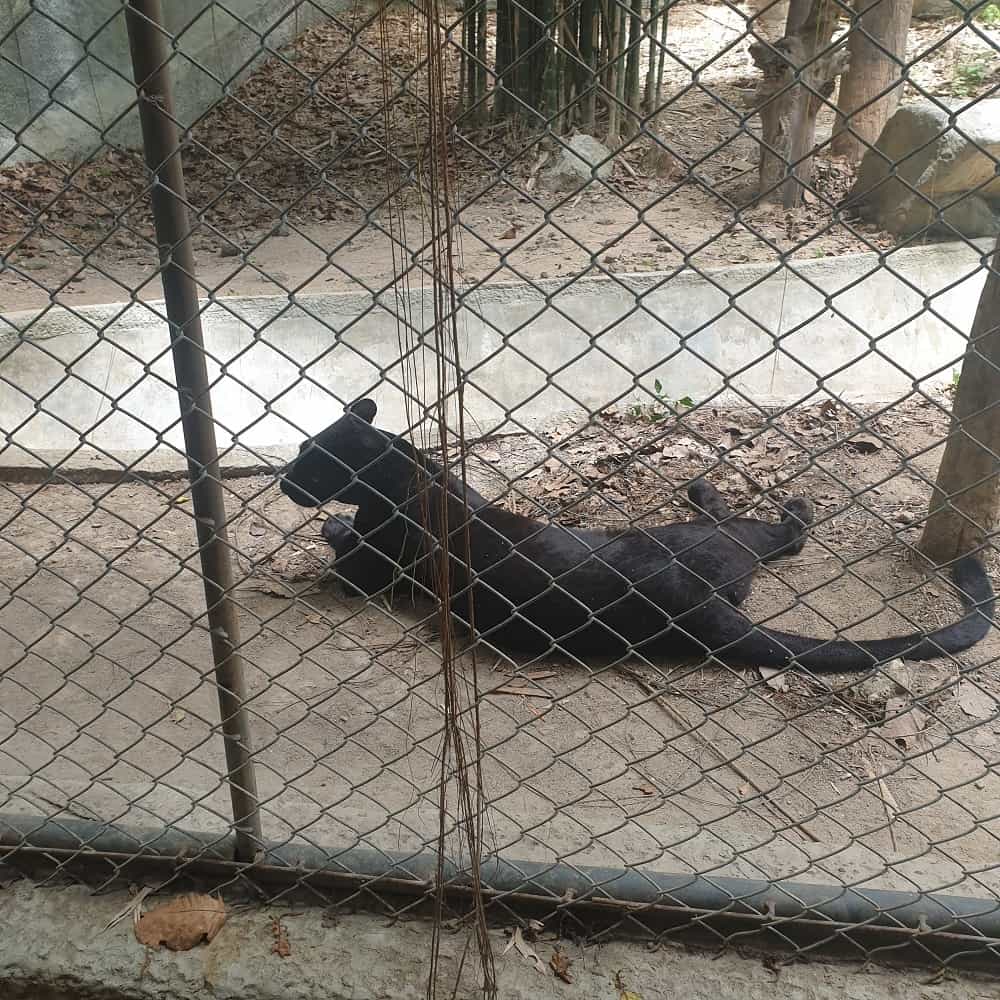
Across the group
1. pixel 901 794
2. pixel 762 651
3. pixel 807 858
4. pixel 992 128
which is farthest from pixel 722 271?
pixel 807 858

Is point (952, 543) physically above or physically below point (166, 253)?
below

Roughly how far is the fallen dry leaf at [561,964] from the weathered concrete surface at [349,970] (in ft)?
0.04

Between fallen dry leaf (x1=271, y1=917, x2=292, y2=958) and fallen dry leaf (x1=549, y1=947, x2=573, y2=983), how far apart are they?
2.14 feet

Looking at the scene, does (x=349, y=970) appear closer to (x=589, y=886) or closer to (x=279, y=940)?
(x=279, y=940)

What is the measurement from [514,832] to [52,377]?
5487mm

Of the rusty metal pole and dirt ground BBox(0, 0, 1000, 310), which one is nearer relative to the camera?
the rusty metal pole

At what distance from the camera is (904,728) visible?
148 inches

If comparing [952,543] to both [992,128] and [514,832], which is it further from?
[992,128]

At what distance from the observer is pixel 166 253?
6.49ft

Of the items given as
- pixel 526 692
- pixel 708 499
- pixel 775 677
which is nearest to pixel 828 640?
pixel 775 677

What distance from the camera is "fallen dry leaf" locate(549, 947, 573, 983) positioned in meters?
2.41

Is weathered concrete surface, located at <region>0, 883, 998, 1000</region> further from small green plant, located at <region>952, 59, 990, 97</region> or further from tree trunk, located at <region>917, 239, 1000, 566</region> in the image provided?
small green plant, located at <region>952, 59, 990, 97</region>

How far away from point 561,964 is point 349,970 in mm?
515

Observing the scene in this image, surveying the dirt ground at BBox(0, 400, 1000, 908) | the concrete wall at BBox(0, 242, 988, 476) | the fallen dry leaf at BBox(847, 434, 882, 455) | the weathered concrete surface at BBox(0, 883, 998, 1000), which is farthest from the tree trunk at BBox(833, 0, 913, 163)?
the weathered concrete surface at BBox(0, 883, 998, 1000)
